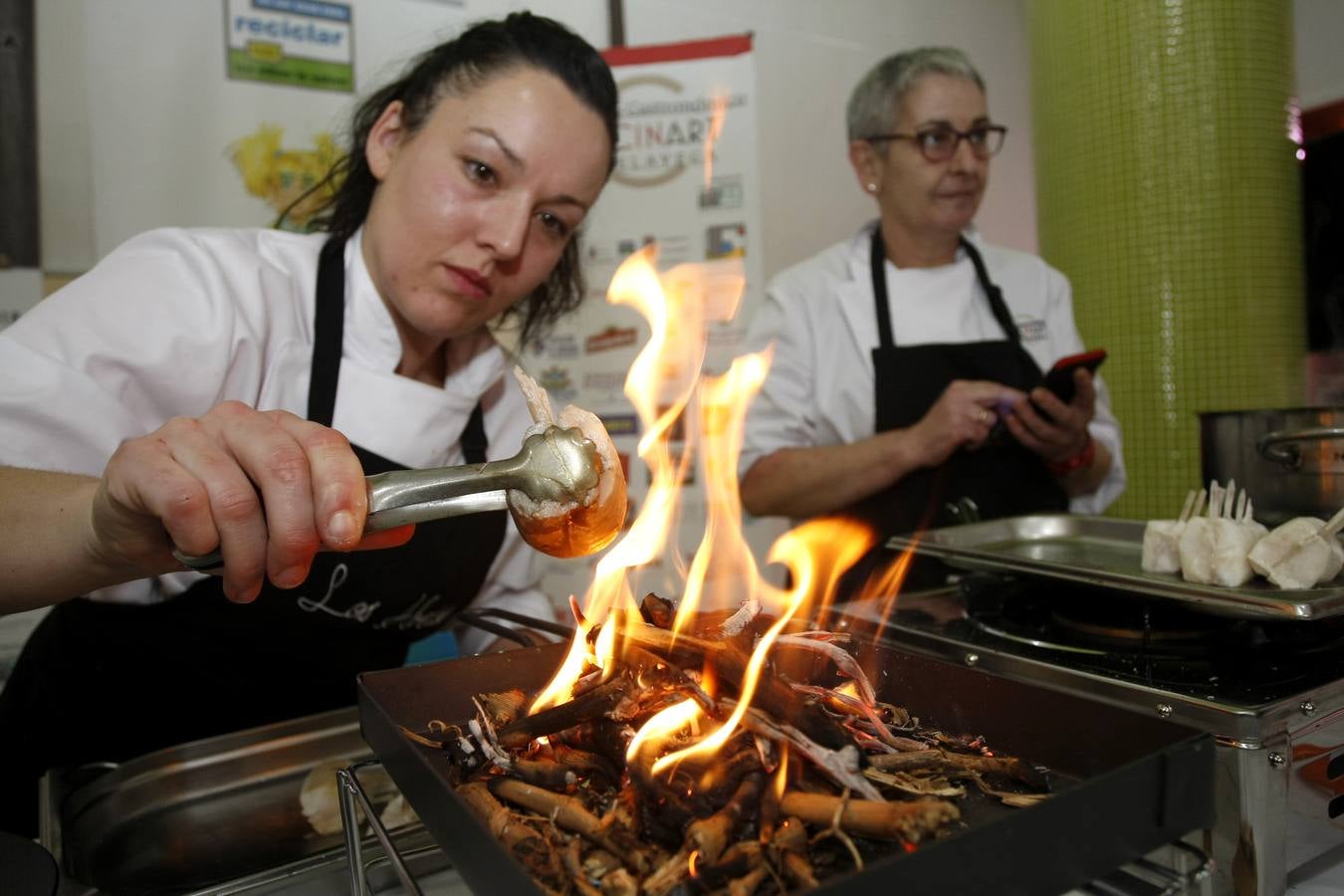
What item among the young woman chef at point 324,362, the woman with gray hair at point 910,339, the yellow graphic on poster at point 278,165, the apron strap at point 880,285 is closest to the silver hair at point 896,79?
the woman with gray hair at point 910,339

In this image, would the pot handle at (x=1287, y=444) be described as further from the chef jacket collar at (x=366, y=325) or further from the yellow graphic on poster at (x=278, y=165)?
the yellow graphic on poster at (x=278, y=165)

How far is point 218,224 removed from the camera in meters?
2.80

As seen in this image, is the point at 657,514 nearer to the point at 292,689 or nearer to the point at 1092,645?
the point at 1092,645

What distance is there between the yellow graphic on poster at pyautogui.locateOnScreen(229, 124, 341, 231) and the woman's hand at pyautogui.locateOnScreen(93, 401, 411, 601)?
7.28 feet

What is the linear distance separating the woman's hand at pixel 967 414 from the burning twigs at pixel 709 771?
3.89 ft

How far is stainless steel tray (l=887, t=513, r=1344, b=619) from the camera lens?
3.42ft

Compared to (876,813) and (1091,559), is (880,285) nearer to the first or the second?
(1091,559)

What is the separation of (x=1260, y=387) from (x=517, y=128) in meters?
2.74

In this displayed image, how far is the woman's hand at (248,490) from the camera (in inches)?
31.5

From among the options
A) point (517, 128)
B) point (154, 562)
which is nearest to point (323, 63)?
point (517, 128)

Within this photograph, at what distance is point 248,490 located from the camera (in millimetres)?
814

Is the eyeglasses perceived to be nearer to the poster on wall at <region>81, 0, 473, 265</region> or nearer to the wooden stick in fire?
the poster on wall at <region>81, 0, 473, 265</region>

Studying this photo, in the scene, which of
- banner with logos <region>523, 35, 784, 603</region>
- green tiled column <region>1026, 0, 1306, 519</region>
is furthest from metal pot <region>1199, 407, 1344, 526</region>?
banner with logos <region>523, 35, 784, 603</region>

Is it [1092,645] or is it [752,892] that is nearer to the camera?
[752,892]
